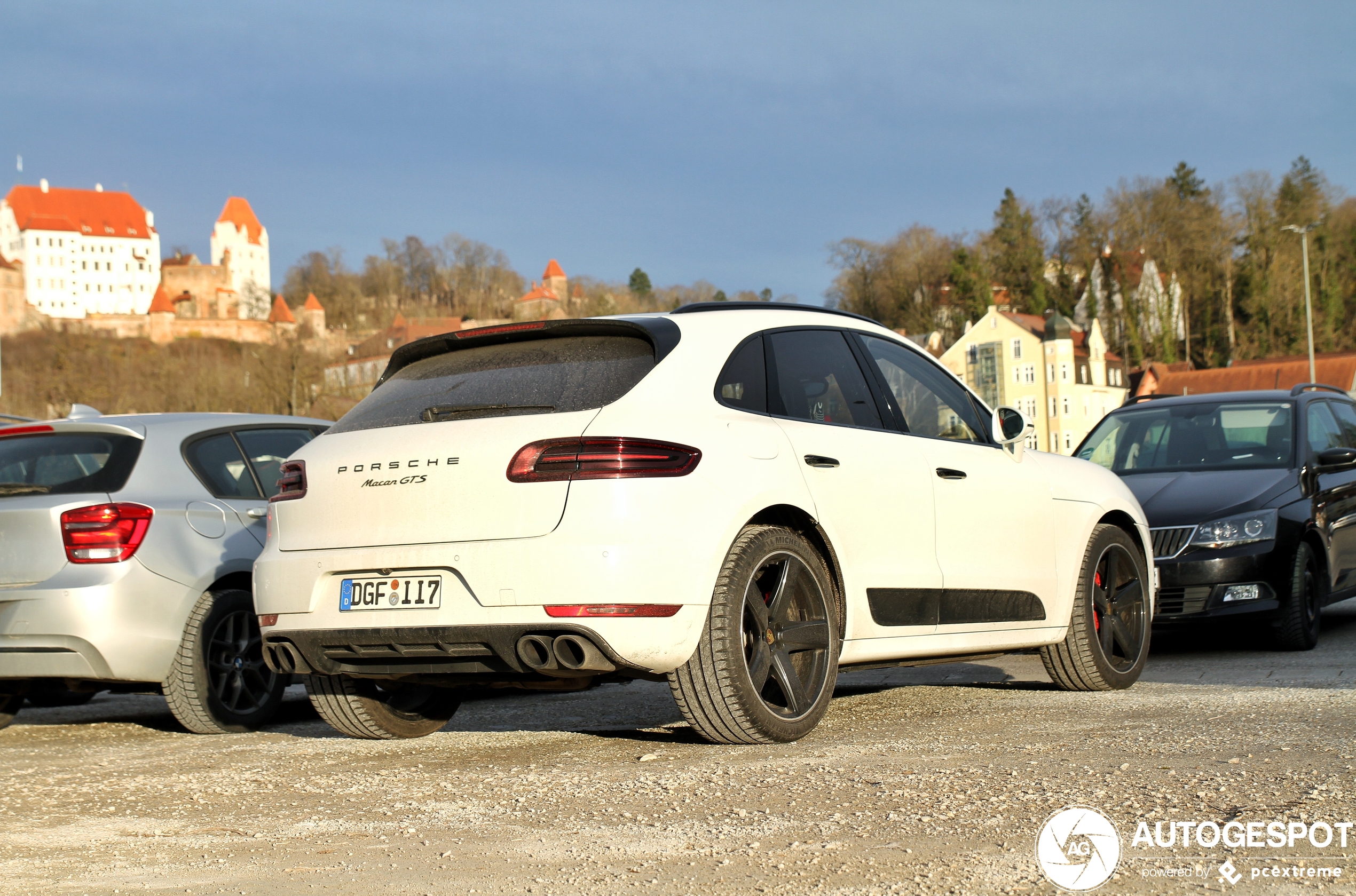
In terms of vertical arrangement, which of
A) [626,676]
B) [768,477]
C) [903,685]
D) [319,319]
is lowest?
[903,685]

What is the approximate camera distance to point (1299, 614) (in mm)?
8750

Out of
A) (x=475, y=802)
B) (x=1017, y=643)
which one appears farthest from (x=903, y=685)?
(x=475, y=802)

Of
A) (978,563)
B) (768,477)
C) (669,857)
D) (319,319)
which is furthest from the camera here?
(319,319)

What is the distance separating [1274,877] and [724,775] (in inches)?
72.2

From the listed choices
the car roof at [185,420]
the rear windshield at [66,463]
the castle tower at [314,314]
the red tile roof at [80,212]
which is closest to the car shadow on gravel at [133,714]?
the rear windshield at [66,463]

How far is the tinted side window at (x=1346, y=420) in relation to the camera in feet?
34.8

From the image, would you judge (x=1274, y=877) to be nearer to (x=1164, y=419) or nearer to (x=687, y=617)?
(x=687, y=617)

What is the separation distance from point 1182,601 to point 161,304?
15358 centimetres

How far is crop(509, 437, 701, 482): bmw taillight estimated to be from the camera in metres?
4.61

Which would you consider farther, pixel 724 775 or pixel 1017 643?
pixel 1017 643

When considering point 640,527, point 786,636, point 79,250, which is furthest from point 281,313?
point 640,527

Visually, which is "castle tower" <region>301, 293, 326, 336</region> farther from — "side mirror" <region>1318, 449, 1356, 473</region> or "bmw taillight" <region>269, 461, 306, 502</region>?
"bmw taillight" <region>269, 461, 306, 502</region>

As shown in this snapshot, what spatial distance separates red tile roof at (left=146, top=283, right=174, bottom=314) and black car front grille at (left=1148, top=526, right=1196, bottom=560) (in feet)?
501

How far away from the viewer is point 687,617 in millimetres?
4664
